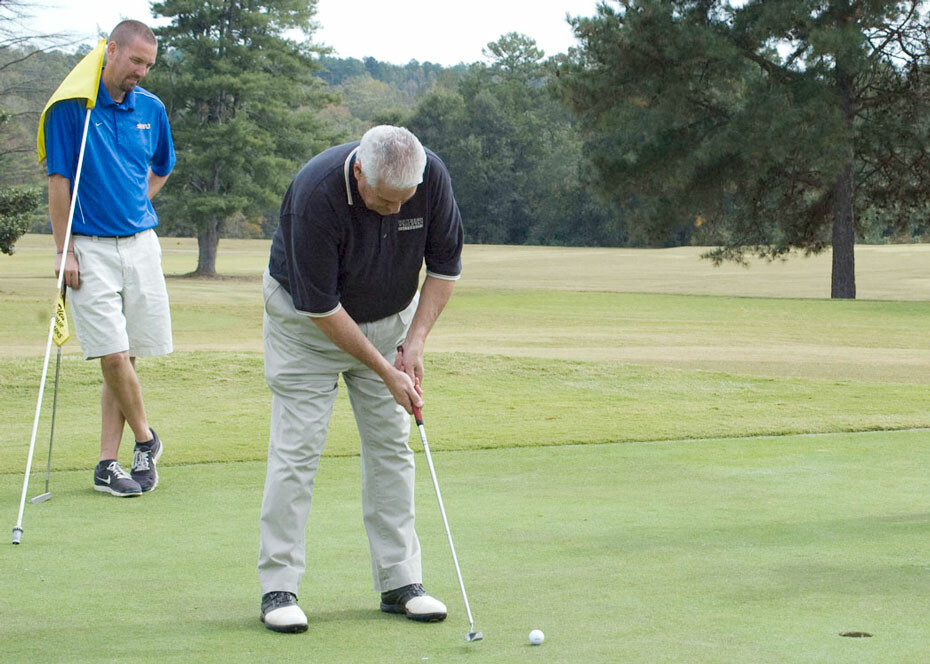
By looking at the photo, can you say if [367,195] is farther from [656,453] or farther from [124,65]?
[656,453]

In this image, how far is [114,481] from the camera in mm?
5633

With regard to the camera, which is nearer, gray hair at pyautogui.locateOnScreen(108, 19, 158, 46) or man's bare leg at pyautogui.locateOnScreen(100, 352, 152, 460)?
gray hair at pyautogui.locateOnScreen(108, 19, 158, 46)

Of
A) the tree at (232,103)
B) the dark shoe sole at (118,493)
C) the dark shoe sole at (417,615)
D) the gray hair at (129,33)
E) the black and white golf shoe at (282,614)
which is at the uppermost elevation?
the tree at (232,103)

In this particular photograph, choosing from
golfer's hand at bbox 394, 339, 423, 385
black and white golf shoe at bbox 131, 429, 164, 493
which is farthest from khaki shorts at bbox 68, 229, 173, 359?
golfer's hand at bbox 394, 339, 423, 385

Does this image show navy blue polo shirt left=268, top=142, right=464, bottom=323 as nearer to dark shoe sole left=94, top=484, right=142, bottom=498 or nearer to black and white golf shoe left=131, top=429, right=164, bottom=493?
dark shoe sole left=94, top=484, right=142, bottom=498

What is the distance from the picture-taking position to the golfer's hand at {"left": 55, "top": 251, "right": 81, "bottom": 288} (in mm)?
5512

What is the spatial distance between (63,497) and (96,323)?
802mm

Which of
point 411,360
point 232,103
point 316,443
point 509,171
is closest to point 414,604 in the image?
point 316,443

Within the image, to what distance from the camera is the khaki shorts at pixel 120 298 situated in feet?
18.4

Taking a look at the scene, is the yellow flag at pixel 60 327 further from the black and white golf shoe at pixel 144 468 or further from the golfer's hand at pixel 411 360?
the golfer's hand at pixel 411 360

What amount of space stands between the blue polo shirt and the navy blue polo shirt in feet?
6.81

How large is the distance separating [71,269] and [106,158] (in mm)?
551

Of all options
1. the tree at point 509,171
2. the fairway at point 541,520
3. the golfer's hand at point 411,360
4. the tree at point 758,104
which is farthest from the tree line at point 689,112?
the tree at point 509,171

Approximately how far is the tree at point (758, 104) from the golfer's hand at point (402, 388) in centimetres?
2495
